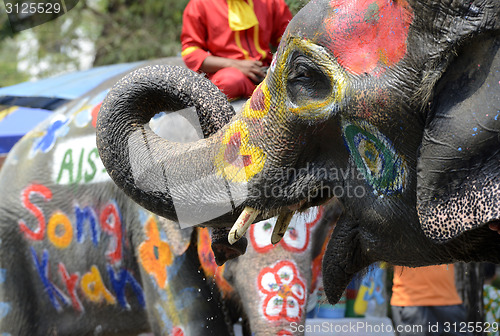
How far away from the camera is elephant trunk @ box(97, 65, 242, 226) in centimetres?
156

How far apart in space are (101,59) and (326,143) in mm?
4903

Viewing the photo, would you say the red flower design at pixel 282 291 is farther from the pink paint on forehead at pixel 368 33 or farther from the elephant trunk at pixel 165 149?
the pink paint on forehead at pixel 368 33

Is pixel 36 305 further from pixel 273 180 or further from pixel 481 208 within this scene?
pixel 481 208

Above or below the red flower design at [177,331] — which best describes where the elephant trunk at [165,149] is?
above

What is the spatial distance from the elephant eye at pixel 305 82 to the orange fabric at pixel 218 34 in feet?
3.44

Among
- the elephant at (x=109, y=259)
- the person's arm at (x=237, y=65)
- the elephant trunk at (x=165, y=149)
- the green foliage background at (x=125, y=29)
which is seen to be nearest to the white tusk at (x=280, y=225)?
the elephant trunk at (x=165, y=149)

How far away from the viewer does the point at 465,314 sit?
3.04 metres

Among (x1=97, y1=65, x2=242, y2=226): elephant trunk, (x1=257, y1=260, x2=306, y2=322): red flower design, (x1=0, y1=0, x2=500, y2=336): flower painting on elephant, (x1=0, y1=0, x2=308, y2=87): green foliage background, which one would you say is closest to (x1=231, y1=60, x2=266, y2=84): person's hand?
(x1=0, y1=0, x2=500, y2=336): flower painting on elephant

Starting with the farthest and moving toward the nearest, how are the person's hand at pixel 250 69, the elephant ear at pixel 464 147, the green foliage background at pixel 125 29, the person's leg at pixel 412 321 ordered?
the green foliage background at pixel 125 29, the person's leg at pixel 412 321, the person's hand at pixel 250 69, the elephant ear at pixel 464 147

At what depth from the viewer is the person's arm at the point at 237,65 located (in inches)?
95.0

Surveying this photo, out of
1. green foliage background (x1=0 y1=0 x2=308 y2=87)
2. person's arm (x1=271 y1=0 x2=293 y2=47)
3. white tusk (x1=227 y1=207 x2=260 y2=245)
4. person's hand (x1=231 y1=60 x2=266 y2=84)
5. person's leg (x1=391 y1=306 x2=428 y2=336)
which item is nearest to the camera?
white tusk (x1=227 y1=207 x2=260 y2=245)

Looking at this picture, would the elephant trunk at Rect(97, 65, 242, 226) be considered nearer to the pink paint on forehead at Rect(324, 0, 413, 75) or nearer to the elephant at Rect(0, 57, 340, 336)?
the pink paint on forehead at Rect(324, 0, 413, 75)

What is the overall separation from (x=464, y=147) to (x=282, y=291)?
111cm

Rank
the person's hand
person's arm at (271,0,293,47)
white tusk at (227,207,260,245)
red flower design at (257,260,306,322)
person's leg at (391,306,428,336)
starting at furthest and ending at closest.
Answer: person's leg at (391,306,428,336) < person's arm at (271,0,293,47) < the person's hand < red flower design at (257,260,306,322) < white tusk at (227,207,260,245)
